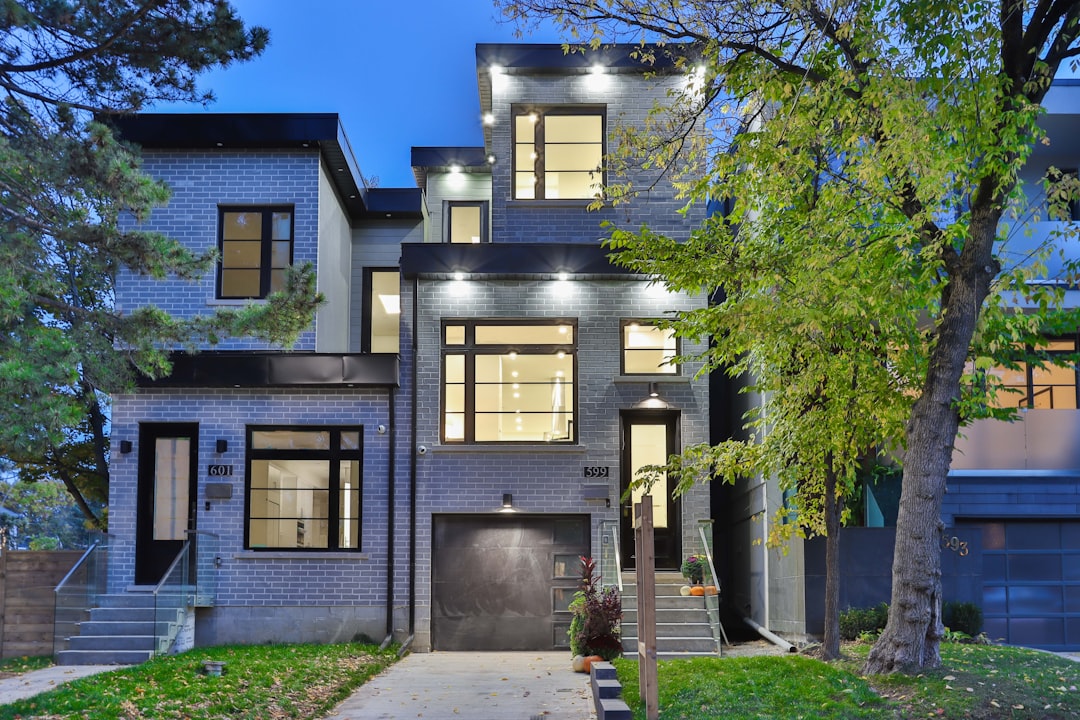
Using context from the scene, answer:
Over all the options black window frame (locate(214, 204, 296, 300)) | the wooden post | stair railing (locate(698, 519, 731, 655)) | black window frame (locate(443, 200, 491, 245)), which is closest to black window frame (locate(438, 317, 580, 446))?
stair railing (locate(698, 519, 731, 655))

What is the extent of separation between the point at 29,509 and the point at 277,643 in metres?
17.4

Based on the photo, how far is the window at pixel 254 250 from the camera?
697 inches

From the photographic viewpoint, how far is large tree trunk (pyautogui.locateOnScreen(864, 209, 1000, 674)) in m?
9.97

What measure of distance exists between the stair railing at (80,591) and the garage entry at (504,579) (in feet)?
16.2

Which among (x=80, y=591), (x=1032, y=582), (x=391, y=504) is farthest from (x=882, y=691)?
(x=80, y=591)

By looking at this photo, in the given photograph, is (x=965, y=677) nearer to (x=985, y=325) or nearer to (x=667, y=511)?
(x=985, y=325)

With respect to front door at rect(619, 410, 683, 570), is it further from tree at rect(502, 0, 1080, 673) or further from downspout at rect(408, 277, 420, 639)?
tree at rect(502, 0, 1080, 673)

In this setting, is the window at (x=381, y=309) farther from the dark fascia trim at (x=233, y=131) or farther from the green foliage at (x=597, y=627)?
the green foliage at (x=597, y=627)

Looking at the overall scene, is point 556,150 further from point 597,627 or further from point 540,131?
point 597,627

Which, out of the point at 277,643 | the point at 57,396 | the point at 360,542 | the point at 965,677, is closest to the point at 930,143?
the point at 965,677

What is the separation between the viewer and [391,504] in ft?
55.5

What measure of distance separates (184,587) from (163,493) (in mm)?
1980

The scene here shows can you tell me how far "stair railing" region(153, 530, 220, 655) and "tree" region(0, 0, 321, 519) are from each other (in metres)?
4.00

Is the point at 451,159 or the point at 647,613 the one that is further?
the point at 451,159
